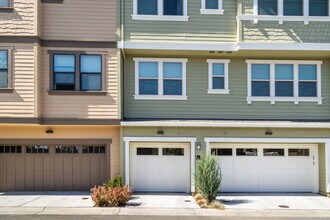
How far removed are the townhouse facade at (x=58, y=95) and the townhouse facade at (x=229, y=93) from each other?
1.07 m

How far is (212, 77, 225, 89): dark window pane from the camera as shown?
16031 mm

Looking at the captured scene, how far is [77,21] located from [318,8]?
422 inches

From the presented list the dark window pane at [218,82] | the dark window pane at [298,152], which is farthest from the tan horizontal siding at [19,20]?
the dark window pane at [298,152]

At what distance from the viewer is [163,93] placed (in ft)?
52.0

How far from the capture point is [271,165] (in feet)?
53.0

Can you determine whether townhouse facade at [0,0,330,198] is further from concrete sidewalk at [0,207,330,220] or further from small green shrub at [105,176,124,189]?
concrete sidewalk at [0,207,330,220]

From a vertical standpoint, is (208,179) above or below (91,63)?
below

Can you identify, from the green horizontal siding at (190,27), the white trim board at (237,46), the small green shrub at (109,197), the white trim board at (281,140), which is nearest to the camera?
the small green shrub at (109,197)

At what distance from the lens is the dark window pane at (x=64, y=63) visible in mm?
14867

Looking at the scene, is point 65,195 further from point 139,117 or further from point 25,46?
point 25,46

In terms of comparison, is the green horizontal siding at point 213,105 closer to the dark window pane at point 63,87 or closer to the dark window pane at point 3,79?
the dark window pane at point 63,87

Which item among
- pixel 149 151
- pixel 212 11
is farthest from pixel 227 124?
pixel 212 11

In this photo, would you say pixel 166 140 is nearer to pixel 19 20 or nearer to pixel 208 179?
pixel 208 179

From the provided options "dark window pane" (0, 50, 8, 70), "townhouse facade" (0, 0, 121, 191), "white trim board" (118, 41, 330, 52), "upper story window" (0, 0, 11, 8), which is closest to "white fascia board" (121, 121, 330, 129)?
"townhouse facade" (0, 0, 121, 191)
